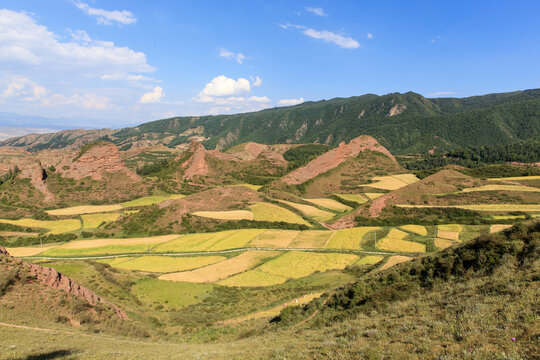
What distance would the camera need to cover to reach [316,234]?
177ft

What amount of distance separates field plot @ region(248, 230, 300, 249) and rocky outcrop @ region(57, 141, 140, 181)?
2288 inches

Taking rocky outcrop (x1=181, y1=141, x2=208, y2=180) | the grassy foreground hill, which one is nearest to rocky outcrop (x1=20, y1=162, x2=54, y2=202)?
rocky outcrop (x1=181, y1=141, x2=208, y2=180)

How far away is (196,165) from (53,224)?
2222 inches

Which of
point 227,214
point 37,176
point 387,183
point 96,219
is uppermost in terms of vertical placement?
point 37,176

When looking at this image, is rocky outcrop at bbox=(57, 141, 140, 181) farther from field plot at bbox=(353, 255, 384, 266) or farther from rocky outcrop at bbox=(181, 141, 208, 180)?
field plot at bbox=(353, 255, 384, 266)

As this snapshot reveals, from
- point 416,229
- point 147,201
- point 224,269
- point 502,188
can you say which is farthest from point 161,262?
point 502,188

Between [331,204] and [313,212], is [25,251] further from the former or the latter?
[331,204]

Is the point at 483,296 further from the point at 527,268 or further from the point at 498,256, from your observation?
the point at 498,256

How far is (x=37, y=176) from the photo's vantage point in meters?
80.2

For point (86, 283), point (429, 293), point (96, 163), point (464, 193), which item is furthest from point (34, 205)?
point (464, 193)

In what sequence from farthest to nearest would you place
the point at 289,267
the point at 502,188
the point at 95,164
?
the point at 95,164, the point at 502,188, the point at 289,267

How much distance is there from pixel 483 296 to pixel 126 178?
95481 millimetres

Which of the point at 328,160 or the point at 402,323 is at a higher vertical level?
the point at 328,160

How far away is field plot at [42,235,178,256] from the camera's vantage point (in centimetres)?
4700
